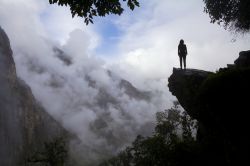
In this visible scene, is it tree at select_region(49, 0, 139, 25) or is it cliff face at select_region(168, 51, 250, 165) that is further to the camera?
→ cliff face at select_region(168, 51, 250, 165)

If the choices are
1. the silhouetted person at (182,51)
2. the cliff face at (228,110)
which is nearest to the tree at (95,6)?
the cliff face at (228,110)

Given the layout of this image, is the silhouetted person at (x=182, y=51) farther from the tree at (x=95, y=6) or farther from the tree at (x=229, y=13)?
the tree at (x=95, y=6)

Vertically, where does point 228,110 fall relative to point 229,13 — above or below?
below

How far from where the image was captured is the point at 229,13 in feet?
116

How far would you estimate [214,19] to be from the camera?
36.9m

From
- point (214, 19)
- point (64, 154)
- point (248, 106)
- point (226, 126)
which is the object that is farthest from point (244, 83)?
point (64, 154)

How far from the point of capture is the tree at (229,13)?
110ft

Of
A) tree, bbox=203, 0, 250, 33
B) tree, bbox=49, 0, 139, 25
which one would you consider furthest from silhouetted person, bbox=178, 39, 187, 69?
tree, bbox=49, 0, 139, 25

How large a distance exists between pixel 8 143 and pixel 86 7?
18700cm

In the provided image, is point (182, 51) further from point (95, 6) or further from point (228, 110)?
point (95, 6)

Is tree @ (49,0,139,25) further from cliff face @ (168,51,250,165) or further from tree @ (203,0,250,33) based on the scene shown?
tree @ (203,0,250,33)

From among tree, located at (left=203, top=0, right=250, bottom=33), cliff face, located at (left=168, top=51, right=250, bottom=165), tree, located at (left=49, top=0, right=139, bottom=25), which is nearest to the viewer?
tree, located at (left=49, top=0, right=139, bottom=25)

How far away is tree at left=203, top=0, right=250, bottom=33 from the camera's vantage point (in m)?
33.5

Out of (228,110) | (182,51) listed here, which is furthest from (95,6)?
(182,51)
